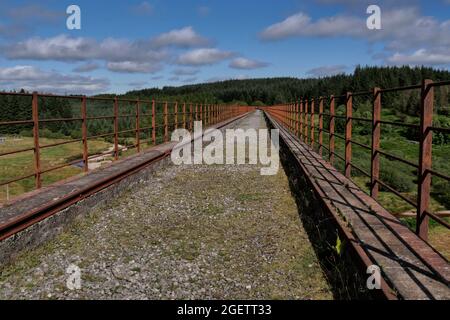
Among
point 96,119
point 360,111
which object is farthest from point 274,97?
point 96,119

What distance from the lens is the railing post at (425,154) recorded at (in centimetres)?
367

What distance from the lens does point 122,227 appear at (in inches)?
205

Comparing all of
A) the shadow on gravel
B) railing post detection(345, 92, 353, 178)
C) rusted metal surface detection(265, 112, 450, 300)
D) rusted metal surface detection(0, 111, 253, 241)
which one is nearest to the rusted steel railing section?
rusted metal surface detection(0, 111, 253, 241)

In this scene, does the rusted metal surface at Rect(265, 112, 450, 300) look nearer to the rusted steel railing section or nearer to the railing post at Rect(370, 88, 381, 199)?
the railing post at Rect(370, 88, 381, 199)

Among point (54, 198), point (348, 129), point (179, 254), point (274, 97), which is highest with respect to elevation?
point (274, 97)

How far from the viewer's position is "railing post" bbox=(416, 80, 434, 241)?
144 inches

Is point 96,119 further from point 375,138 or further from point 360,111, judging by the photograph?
point 360,111

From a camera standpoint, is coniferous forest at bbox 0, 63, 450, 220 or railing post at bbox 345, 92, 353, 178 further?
coniferous forest at bbox 0, 63, 450, 220

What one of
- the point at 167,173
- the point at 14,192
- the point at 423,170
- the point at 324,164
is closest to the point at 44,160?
the point at 14,192

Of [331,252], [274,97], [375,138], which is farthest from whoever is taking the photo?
[274,97]

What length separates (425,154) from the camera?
145 inches

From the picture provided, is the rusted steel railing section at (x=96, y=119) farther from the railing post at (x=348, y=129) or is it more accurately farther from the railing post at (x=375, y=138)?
the railing post at (x=375, y=138)
